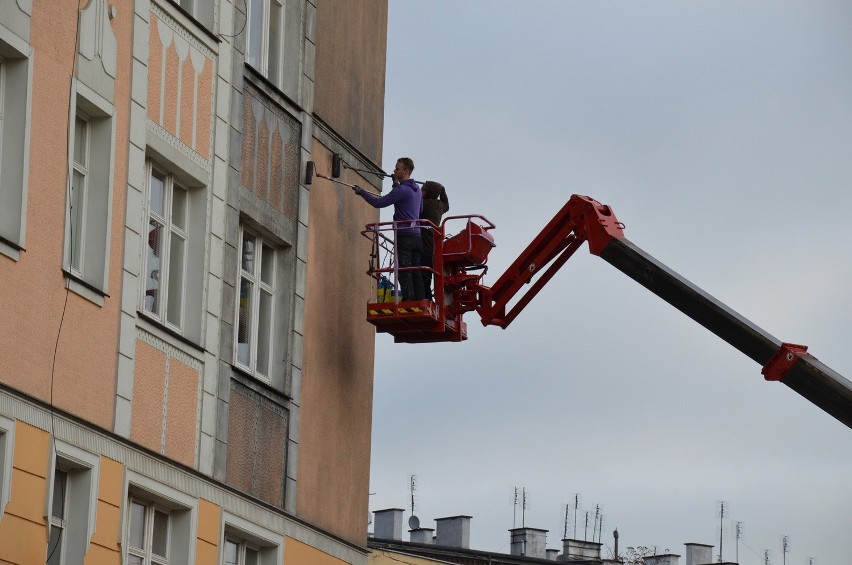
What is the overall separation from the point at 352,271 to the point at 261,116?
3.13 metres

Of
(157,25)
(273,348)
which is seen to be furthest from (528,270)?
(157,25)

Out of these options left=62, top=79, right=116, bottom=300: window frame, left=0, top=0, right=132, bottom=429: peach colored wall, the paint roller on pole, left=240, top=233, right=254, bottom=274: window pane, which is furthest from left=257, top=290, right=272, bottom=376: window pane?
left=62, top=79, right=116, bottom=300: window frame

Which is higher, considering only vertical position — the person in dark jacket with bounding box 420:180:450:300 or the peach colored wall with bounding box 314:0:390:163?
the peach colored wall with bounding box 314:0:390:163

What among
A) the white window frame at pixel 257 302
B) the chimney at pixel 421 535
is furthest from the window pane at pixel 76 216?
the chimney at pixel 421 535

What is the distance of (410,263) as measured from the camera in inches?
976

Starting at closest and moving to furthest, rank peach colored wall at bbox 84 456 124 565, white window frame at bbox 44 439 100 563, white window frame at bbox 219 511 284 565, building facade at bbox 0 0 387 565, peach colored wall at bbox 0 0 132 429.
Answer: peach colored wall at bbox 0 0 132 429
building facade at bbox 0 0 387 565
white window frame at bbox 44 439 100 563
peach colored wall at bbox 84 456 124 565
white window frame at bbox 219 511 284 565

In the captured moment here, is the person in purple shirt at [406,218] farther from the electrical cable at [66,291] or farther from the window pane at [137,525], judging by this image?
the electrical cable at [66,291]

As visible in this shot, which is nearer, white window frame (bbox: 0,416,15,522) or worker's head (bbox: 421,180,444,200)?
white window frame (bbox: 0,416,15,522)

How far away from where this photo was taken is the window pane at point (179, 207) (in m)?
22.0

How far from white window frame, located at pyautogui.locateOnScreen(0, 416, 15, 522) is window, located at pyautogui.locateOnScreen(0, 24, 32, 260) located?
164 cm

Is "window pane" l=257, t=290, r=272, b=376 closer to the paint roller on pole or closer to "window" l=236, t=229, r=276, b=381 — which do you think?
"window" l=236, t=229, r=276, b=381

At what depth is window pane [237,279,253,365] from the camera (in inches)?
920

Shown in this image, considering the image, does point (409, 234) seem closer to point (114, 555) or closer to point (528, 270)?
point (528, 270)

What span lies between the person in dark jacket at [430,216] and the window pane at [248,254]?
92.2 inches
